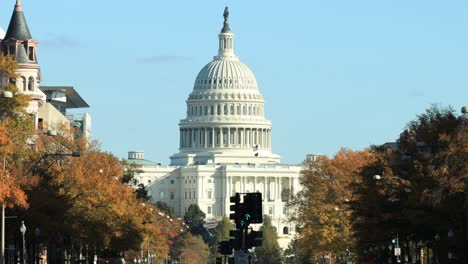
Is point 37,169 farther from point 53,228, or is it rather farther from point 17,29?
point 17,29

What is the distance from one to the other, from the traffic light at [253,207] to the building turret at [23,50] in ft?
228

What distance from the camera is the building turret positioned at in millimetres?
144375

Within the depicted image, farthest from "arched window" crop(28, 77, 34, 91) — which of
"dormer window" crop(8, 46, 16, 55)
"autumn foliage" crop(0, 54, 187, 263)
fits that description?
"autumn foliage" crop(0, 54, 187, 263)

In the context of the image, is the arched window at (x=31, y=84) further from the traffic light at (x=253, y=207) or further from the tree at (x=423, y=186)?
the traffic light at (x=253, y=207)

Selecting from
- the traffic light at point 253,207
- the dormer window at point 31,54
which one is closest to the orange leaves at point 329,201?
the dormer window at point 31,54

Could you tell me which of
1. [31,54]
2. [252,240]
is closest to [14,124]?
[252,240]

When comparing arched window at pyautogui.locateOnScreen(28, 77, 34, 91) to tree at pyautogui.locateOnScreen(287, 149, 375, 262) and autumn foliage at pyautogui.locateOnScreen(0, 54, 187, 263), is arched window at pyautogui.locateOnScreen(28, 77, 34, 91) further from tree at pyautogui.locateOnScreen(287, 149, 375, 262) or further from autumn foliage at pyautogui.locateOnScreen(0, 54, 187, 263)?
tree at pyautogui.locateOnScreen(287, 149, 375, 262)

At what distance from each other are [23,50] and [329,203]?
1221 inches

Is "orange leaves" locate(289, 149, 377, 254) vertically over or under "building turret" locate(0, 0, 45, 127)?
under

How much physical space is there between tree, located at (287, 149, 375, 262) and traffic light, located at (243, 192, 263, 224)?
262 ft

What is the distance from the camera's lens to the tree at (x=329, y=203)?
160 meters

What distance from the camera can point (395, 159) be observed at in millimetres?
114812

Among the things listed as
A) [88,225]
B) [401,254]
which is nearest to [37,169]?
[88,225]

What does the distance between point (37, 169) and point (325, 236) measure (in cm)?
4642
